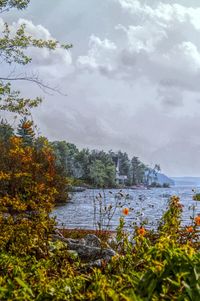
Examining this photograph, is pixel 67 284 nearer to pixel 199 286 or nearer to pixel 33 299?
pixel 33 299

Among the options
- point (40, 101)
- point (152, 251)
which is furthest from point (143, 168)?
point (152, 251)

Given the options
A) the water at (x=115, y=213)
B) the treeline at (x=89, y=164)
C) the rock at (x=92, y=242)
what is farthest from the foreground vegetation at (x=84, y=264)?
the treeline at (x=89, y=164)

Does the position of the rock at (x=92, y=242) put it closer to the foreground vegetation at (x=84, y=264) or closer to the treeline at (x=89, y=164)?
the foreground vegetation at (x=84, y=264)

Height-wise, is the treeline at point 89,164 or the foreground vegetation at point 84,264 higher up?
the treeline at point 89,164

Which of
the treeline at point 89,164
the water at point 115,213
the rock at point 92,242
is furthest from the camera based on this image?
the treeline at point 89,164

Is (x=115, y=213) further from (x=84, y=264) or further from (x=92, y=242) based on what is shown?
(x=84, y=264)

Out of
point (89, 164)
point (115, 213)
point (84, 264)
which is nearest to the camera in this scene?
point (84, 264)

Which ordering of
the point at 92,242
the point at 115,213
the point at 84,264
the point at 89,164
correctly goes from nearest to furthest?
the point at 84,264 → the point at 92,242 → the point at 115,213 → the point at 89,164

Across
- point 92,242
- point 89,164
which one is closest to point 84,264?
point 92,242

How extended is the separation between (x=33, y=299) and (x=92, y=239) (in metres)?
3.93

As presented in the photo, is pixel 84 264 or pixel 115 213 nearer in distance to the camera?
pixel 84 264

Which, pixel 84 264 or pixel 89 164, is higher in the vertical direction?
pixel 89 164

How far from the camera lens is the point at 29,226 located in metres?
4.45

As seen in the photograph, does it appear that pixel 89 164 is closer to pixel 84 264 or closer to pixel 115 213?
pixel 115 213
